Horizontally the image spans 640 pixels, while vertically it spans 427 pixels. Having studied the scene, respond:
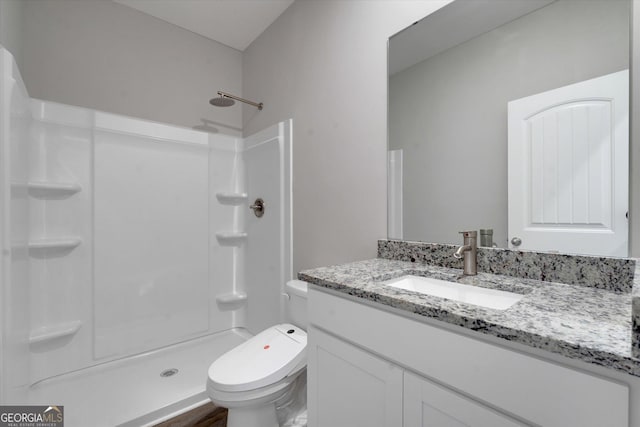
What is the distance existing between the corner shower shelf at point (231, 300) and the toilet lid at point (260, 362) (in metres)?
0.83

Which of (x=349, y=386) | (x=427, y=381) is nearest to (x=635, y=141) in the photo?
(x=427, y=381)

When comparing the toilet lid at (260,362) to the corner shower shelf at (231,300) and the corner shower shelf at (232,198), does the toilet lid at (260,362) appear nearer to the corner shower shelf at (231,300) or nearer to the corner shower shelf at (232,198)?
the corner shower shelf at (231,300)

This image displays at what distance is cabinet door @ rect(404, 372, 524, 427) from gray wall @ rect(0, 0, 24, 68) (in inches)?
78.2

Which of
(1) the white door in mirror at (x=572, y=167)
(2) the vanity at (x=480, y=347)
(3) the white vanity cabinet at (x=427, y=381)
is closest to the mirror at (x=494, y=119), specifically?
(1) the white door in mirror at (x=572, y=167)

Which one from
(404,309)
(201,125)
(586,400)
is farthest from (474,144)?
(201,125)

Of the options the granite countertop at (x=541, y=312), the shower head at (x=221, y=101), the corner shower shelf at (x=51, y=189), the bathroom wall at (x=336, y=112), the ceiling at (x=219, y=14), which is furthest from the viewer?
the shower head at (x=221, y=101)

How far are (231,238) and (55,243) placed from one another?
3.53 ft

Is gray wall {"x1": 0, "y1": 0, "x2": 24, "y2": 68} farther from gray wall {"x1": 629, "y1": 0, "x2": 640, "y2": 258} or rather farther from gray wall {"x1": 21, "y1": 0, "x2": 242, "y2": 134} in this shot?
gray wall {"x1": 629, "y1": 0, "x2": 640, "y2": 258}

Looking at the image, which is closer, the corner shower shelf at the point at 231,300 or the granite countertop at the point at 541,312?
the granite countertop at the point at 541,312

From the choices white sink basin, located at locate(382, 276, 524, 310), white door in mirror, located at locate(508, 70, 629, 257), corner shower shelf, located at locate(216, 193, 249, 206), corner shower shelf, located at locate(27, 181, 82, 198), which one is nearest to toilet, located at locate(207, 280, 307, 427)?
white sink basin, located at locate(382, 276, 524, 310)

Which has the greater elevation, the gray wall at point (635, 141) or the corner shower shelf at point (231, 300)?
the gray wall at point (635, 141)

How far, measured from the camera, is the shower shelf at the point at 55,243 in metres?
1.61

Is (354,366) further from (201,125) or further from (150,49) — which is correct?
(150,49)

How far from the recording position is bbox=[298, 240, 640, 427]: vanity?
0.49 m
